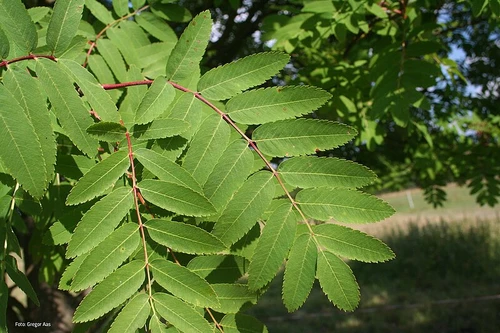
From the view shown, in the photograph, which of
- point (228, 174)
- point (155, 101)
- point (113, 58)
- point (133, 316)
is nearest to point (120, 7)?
point (113, 58)

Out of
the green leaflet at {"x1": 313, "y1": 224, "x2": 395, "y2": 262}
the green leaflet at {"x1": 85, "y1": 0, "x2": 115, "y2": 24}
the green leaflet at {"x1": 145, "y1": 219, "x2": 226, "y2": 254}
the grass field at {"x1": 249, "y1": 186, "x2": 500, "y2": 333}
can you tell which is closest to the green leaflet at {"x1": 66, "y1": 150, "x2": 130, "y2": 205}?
the green leaflet at {"x1": 145, "y1": 219, "x2": 226, "y2": 254}

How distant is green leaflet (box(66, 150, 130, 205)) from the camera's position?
1095mm

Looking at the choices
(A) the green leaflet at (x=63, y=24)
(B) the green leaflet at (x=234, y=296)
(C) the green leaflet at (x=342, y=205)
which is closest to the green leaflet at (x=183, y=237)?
(B) the green leaflet at (x=234, y=296)

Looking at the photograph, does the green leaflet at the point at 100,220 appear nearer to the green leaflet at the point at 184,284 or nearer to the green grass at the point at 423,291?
the green leaflet at the point at 184,284

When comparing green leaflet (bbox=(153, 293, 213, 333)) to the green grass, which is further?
the green grass

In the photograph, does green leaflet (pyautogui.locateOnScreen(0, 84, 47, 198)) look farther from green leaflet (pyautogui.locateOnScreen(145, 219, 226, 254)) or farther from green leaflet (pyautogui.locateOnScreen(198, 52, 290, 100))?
green leaflet (pyautogui.locateOnScreen(198, 52, 290, 100))

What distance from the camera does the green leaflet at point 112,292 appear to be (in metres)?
1.01

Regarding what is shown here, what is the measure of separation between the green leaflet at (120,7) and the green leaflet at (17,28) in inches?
33.5

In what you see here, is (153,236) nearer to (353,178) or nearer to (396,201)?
(353,178)

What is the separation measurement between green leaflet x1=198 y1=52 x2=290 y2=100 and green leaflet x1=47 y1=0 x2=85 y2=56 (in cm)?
34

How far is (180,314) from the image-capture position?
1039 mm

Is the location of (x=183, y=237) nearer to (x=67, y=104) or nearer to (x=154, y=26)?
(x=67, y=104)

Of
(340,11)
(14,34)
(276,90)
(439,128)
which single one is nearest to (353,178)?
(276,90)

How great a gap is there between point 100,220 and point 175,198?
0.57 feet
